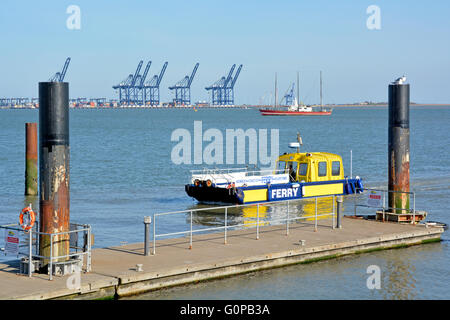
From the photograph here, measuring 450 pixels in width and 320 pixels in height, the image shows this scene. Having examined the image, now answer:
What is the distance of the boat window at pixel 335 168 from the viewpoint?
Result: 32.1 meters

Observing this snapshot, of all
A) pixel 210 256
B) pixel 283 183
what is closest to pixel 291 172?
pixel 283 183

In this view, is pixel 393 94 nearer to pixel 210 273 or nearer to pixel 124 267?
pixel 210 273

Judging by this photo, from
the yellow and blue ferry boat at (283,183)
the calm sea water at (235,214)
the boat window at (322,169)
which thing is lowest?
the calm sea water at (235,214)

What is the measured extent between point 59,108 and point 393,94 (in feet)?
35.6

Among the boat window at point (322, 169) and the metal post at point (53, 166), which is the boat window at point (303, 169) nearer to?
the boat window at point (322, 169)

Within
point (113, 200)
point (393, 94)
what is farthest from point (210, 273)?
point (113, 200)

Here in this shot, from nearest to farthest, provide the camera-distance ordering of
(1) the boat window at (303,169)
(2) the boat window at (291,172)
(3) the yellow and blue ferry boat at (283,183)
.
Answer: (3) the yellow and blue ferry boat at (283,183) → (1) the boat window at (303,169) → (2) the boat window at (291,172)

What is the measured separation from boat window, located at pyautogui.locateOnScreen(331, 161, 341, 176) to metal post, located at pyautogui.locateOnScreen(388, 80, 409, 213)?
926 centimetres

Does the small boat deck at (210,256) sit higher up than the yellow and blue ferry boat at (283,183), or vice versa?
the yellow and blue ferry boat at (283,183)

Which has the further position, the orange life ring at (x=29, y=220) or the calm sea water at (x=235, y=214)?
the calm sea water at (x=235, y=214)

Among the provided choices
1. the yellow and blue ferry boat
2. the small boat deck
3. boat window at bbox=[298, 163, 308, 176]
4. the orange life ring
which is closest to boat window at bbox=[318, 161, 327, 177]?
the yellow and blue ferry boat

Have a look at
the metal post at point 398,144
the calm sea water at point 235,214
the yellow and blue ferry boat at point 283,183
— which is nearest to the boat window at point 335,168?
the yellow and blue ferry boat at point 283,183
